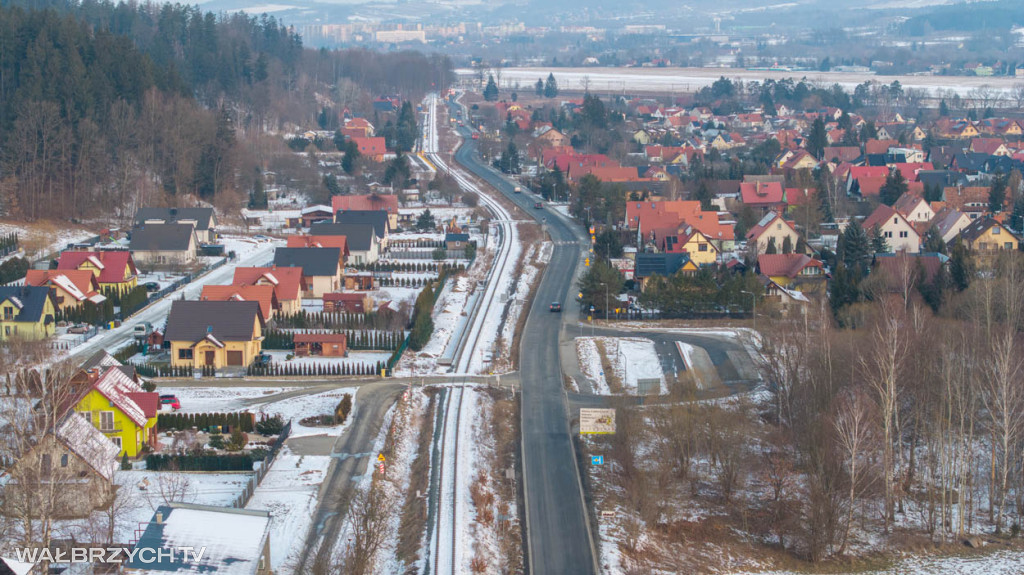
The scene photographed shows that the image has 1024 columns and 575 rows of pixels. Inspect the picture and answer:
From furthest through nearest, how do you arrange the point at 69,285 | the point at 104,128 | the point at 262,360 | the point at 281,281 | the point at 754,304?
the point at 104,128, the point at 281,281, the point at 69,285, the point at 754,304, the point at 262,360

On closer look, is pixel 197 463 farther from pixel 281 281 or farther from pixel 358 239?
pixel 358 239

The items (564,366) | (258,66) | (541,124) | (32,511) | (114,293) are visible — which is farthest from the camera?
(541,124)

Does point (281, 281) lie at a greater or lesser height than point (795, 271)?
lesser

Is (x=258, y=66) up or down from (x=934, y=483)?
up

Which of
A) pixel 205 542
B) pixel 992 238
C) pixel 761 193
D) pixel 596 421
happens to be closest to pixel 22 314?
pixel 596 421

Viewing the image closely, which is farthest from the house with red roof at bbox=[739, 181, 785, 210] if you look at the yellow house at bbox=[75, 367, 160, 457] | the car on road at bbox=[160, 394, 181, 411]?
the yellow house at bbox=[75, 367, 160, 457]

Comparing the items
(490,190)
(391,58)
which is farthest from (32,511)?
(391,58)

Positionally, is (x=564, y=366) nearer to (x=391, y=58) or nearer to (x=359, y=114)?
(x=359, y=114)

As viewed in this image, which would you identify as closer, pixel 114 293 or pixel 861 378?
pixel 861 378
